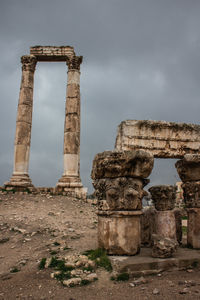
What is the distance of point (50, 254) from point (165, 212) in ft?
9.29

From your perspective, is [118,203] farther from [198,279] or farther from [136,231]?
[198,279]

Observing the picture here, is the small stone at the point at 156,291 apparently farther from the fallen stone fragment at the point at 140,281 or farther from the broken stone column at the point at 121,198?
the broken stone column at the point at 121,198

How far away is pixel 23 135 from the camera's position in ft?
52.1

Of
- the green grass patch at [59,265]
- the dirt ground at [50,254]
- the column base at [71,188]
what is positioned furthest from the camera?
the column base at [71,188]

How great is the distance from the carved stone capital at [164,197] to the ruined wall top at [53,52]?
45.3 feet

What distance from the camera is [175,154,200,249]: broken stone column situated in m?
5.55

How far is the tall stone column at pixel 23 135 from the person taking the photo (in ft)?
50.4

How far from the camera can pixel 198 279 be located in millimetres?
4066

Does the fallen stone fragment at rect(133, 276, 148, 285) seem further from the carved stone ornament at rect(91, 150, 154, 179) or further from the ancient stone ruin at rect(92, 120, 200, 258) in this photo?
the carved stone ornament at rect(91, 150, 154, 179)

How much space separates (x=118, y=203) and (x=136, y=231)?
25.7 inches

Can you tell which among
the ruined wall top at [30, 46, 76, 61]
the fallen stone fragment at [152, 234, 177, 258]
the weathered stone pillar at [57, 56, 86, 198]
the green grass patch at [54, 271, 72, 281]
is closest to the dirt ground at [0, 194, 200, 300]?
the green grass patch at [54, 271, 72, 281]

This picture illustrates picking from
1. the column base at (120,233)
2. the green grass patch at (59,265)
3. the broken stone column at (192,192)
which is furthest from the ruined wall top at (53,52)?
the green grass patch at (59,265)

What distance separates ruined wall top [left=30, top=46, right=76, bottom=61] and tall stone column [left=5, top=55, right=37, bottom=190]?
1.08 metres

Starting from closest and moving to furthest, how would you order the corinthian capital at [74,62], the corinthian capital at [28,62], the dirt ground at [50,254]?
the dirt ground at [50,254]
the corinthian capital at [74,62]
the corinthian capital at [28,62]
